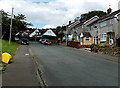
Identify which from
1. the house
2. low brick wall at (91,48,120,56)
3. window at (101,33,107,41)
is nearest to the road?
low brick wall at (91,48,120,56)

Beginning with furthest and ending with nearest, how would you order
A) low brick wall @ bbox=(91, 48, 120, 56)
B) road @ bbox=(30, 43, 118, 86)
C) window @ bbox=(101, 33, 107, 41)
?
window @ bbox=(101, 33, 107, 41) → low brick wall @ bbox=(91, 48, 120, 56) → road @ bbox=(30, 43, 118, 86)

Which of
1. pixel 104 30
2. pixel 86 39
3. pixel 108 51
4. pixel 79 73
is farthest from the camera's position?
pixel 86 39

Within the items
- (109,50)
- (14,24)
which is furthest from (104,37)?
(14,24)

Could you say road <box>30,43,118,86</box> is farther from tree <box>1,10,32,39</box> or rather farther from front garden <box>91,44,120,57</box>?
tree <box>1,10,32,39</box>

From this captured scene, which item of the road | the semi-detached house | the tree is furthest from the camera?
the tree

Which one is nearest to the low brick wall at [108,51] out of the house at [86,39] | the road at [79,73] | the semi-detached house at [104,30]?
the semi-detached house at [104,30]

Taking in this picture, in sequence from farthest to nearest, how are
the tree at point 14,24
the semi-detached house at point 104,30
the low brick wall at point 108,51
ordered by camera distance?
the tree at point 14,24, the semi-detached house at point 104,30, the low brick wall at point 108,51

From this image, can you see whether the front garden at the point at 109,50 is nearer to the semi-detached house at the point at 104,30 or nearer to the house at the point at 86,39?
the semi-detached house at the point at 104,30

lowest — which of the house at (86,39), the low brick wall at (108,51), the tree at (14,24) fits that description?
the low brick wall at (108,51)

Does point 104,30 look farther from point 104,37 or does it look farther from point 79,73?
point 79,73

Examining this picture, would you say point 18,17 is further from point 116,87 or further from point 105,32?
point 116,87

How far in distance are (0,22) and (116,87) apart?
3904cm

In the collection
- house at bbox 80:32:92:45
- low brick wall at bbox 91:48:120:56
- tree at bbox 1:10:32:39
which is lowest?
low brick wall at bbox 91:48:120:56

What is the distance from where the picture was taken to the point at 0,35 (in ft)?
136
